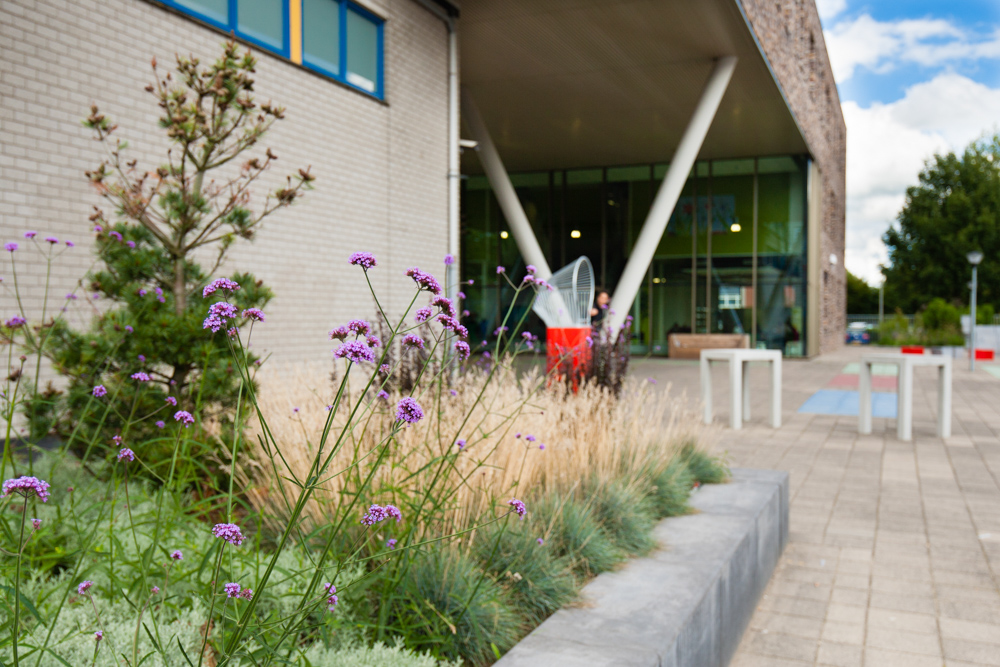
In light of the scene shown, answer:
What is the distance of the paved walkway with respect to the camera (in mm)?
2766

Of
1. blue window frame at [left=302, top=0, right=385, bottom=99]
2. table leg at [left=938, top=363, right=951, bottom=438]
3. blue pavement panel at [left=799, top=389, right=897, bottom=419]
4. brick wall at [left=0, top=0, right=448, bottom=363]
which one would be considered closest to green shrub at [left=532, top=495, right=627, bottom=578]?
brick wall at [left=0, top=0, right=448, bottom=363]

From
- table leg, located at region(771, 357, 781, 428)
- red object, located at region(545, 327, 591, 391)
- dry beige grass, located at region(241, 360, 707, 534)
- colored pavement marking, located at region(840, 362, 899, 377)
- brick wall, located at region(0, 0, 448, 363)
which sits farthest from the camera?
colored pavement marking, located at region(840, 362, 899, 377)

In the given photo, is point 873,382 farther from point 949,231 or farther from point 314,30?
point 949,231

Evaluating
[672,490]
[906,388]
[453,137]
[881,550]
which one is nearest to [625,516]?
[672,490]

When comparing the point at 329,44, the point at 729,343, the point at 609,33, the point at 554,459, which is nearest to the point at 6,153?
the point at 329,44

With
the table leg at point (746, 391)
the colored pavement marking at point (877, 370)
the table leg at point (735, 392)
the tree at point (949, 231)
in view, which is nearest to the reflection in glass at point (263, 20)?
the table leg at point (735, 392)

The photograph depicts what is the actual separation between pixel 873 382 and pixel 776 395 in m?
6.60

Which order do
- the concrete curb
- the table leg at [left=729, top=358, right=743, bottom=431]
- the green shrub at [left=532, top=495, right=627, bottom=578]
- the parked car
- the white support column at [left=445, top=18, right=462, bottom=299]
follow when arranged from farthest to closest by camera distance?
the parked car → the white support column at [left=445, top=18, right=462, bottom=299] → the table leg at [left=729, top=358, right=743, bottom=431] → the green shrub at [left=532, top=495, right=627, bottom=578] → the concrete curb

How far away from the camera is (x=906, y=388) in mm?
6953

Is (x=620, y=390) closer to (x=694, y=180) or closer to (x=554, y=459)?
(x=554, y=459)

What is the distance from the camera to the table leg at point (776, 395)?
25.5 feet

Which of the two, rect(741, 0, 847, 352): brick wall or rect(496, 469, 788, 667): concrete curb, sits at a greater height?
rect(741, 0, 847, 352): brick wall

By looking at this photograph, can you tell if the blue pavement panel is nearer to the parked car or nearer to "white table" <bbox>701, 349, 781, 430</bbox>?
"white table" <bbox>701, 349, 781, 430</bbox>

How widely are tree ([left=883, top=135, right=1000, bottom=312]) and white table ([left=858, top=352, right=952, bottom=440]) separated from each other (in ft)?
112
